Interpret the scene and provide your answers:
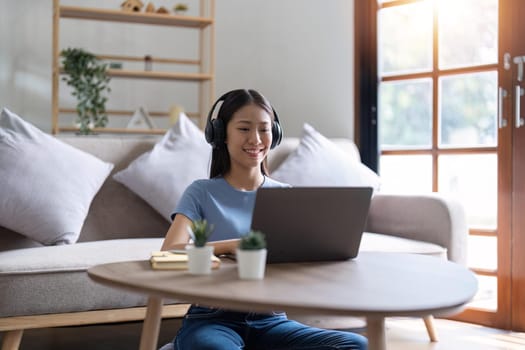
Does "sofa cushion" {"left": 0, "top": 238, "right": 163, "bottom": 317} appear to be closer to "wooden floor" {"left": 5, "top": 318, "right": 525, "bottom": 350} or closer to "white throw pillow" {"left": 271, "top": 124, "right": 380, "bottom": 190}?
"wooden floor" {"left": 5, "top": 318, "right": 525, "bottom": 350}

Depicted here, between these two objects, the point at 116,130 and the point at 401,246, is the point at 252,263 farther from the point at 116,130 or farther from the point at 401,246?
the point at 116,130

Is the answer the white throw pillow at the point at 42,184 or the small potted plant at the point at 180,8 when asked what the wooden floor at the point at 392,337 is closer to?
the white throw pillow at the point at 42,184

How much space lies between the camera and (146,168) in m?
2.81

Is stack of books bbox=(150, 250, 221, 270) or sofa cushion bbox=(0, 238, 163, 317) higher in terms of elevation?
stack of books bbox=(150, 250, 221, 270)

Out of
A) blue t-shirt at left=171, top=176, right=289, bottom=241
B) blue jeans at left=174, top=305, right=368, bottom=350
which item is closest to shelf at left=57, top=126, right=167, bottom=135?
blue t-shirt at left=171, top=176, right=289, bottom=241

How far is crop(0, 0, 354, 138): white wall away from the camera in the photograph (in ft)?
12.9

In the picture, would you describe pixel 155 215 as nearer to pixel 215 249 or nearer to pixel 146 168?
pixel 146 168

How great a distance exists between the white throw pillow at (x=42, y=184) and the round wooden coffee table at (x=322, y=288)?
1199 millimetres

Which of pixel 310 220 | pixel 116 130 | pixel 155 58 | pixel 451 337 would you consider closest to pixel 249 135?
pixel 310 220

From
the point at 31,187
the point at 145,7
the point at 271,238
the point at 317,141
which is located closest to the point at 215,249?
the point at 271,238

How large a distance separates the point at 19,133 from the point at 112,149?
42 cm

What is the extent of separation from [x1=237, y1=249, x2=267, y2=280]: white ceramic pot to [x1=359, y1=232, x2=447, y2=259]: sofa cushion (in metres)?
1.37

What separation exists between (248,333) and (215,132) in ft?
1.73

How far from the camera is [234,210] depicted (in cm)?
173
